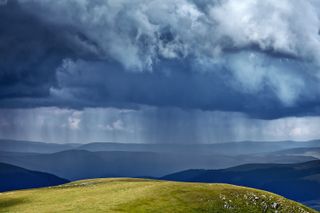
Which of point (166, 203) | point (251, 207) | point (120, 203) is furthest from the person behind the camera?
point (251, 207)

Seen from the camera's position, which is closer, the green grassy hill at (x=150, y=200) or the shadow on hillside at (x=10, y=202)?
the green grassy hill at (x=150, y=200)

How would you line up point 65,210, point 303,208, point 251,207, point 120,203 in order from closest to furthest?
point 65,210
point 120,203
point 251,207
point 303,208

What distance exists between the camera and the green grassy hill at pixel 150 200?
11038cm

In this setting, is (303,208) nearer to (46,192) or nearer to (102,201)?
(102,201)

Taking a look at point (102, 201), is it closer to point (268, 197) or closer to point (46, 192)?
point (46, 192)

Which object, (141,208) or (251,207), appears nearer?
(141,208)

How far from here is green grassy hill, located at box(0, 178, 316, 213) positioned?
362 feet

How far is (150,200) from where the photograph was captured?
12012 centimetres

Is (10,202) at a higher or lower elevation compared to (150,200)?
lower

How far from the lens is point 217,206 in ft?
409

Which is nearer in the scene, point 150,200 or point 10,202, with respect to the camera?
point 150,200

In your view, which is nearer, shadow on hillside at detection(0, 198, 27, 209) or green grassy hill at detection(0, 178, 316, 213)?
green grassy hill at detection(0, 178, 316, 213)

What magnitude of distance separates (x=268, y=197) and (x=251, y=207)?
995 centimetres

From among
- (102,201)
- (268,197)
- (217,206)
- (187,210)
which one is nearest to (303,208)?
(268,197)
